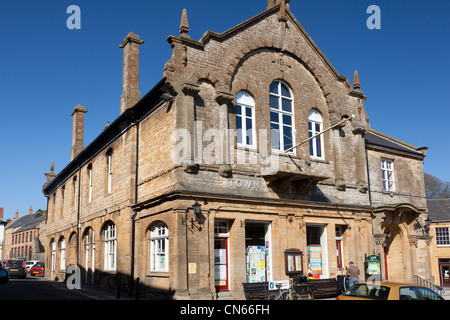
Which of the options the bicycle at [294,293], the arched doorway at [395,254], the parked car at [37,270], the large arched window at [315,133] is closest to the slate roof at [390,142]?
the arched doorway at [395,254]

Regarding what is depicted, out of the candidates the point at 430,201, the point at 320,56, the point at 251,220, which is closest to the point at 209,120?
the point at 251,220

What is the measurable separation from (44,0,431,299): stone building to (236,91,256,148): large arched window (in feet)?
0.15

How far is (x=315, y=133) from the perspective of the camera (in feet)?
65.8

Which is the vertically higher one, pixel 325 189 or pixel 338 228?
pixel 325 189

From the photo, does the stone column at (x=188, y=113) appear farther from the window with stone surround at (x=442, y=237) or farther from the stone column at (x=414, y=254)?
the window with stone surround at (x=442, y=237)

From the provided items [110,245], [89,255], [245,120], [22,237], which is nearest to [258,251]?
[245,120]

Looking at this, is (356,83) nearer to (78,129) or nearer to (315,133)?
(315,133)

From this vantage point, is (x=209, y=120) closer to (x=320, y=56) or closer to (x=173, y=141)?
(x=173, y=141)

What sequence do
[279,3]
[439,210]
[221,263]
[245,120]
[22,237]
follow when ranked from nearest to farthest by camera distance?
[221,263] → [245,120] → [279,3] → [439,210] → [22,237]

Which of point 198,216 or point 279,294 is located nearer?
point 279,294

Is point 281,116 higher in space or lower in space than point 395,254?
higher

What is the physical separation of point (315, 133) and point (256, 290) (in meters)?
7.97

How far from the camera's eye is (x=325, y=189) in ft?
63.4

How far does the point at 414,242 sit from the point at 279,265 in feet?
31.4
